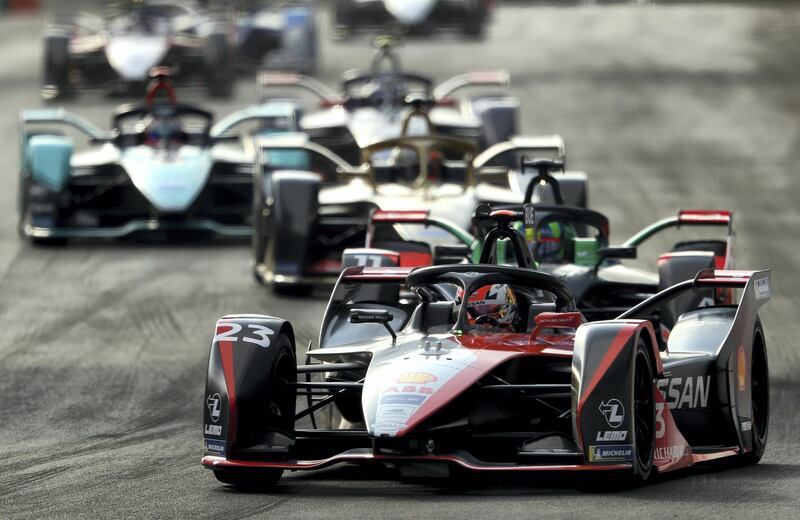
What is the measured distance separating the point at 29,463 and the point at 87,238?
11787 mm

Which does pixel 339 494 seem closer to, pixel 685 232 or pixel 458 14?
pixel 685 232

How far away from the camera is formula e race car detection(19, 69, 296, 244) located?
22375 millimetres

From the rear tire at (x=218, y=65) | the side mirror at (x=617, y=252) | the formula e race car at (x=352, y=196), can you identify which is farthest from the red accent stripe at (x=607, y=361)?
the rear tire at (x=218, y=65)

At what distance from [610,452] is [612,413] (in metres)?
0.22

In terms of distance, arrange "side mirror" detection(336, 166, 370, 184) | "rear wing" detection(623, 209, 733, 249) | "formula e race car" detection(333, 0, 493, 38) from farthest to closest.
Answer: "formula e race car" detection(333, 0, 493, 38) → "side mirror" detection(336, 166, 370, 184) → "rear wing" detection(623, 209, 733, 249)

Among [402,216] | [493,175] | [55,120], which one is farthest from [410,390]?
[55,120]

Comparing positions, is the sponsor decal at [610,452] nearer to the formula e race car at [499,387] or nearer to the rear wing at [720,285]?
the formula e race car at [499,387]

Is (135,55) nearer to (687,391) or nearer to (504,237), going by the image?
(504,237)

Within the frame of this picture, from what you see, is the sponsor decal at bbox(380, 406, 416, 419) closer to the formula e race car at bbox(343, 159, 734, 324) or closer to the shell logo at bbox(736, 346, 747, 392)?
the shell logo at bbox(736, 346, 747, 392)

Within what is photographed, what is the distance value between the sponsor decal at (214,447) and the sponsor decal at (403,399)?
1.07 m

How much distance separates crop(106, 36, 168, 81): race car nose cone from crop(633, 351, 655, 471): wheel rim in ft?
79.1

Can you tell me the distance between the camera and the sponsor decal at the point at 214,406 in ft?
34.9

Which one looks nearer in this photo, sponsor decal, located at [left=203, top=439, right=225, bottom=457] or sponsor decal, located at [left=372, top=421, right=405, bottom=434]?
sponsor decal, located at [left=372, top=421, right=405, bottom=434]

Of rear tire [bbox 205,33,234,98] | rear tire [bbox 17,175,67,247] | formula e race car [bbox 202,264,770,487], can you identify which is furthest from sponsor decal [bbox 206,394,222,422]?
rear tire [bbox 205,33,234,98]
